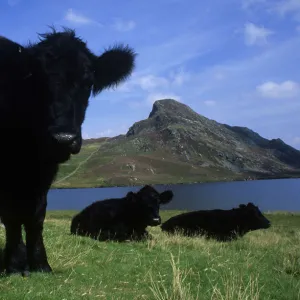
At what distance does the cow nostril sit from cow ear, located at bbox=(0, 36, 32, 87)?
5.03 feet

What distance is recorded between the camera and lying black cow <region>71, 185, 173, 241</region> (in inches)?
526

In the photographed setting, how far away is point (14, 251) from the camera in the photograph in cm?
643

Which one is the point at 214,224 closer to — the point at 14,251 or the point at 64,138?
the point at 14,251

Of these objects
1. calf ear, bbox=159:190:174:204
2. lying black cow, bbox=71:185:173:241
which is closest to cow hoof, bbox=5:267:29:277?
lying black cow, bbox=71:185:173:241

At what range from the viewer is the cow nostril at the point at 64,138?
4.95 m

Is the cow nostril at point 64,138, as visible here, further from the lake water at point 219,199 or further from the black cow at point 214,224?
the lake water at point 219,199

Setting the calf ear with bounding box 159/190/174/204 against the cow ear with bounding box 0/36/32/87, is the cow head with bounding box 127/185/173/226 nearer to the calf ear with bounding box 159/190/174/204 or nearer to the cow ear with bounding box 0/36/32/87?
the calf ear with bounding box 159/190/174/204

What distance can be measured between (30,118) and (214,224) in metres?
13.6

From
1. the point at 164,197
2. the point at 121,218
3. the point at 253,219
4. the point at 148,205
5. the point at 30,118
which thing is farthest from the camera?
the point at 253,219

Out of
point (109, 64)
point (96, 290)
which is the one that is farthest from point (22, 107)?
point (96, 290)

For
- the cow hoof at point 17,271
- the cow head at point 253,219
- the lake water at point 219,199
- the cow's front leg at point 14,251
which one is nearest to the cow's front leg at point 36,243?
the cow's front leg at point 14,251

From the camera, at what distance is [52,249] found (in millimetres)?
7895

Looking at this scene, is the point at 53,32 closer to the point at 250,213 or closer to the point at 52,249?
the point at 52,249

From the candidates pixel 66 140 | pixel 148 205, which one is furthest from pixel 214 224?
pixel 66 140
